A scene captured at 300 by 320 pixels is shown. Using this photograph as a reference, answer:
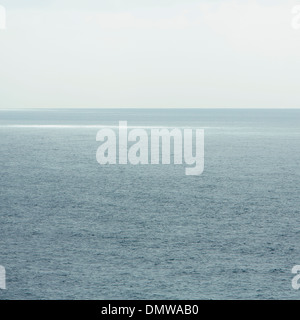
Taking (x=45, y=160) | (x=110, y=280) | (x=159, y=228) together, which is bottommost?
(x=110, y=280)

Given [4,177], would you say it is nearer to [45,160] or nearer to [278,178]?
[45,160]

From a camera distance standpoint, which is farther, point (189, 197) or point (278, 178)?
point (278, 178)

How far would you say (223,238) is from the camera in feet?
137

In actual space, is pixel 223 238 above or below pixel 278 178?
below

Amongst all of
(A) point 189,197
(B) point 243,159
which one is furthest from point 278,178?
(B) point 243,159

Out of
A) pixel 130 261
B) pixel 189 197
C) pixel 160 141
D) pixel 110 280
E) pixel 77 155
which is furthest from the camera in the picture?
pixel 160 141

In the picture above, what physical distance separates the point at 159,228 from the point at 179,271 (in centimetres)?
975

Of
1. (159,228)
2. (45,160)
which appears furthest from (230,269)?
(45,160)

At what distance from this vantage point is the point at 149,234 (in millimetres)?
42594

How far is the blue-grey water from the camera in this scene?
32.8m

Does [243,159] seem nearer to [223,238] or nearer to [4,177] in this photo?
[4,177]

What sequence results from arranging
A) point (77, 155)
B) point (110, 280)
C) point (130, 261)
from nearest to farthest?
point (110, 280) → point (130, 261) → point (77, 155)

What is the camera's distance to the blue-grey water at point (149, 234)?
1292 inches

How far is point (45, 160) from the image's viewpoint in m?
91.4
